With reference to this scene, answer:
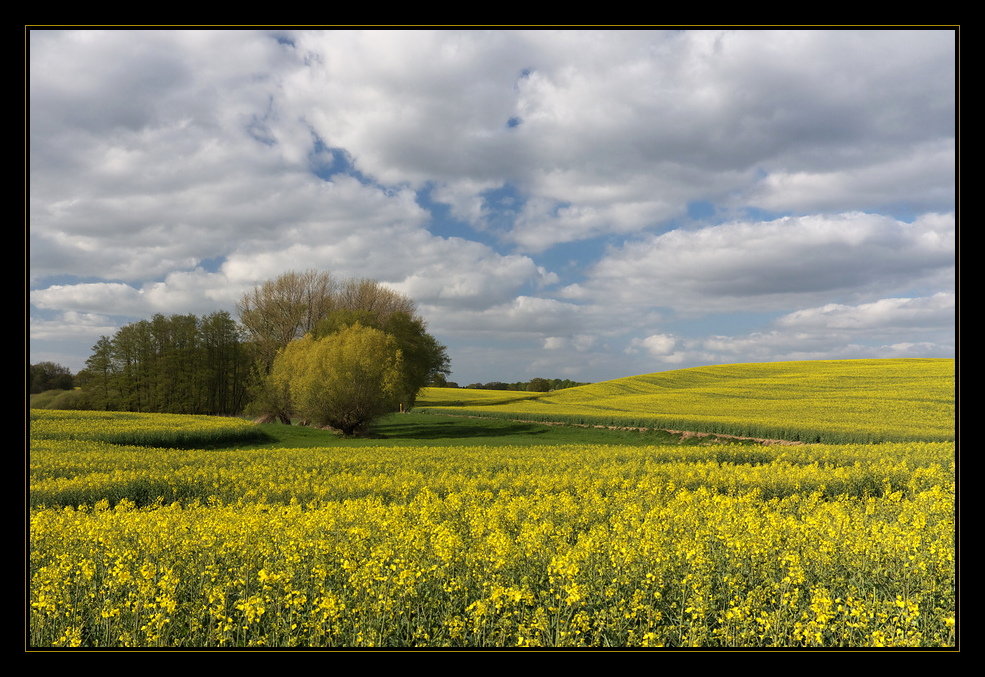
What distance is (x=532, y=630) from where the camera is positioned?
4336mm

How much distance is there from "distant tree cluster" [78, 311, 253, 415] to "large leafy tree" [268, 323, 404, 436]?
1986 cm

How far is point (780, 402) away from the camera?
46.8 metres

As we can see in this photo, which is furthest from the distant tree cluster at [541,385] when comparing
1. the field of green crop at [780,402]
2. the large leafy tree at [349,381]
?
the large leafy tree at [349,381]

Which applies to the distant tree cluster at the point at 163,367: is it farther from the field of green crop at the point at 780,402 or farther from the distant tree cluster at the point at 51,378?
the field of green crop at the point at 780,402

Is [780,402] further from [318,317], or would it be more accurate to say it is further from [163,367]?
[163,367]

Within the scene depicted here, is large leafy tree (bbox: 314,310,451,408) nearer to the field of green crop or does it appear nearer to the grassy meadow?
the field of green crop

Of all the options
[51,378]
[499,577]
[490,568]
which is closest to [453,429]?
[490,568]

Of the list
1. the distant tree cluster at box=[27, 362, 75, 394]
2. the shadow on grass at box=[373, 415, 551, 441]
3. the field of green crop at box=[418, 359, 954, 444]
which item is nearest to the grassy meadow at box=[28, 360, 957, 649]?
the field of green crop at box=[418, 359, 954, 444]

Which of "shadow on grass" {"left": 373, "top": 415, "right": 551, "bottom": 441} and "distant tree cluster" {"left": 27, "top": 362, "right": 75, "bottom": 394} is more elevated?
"distant tree cluster" {"left": 27, "top": 362, "right": 75, "bottom": 394}

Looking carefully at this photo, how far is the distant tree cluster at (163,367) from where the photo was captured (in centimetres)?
5191

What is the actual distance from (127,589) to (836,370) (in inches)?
2875

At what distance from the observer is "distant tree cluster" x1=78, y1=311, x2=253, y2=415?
51.9 metres

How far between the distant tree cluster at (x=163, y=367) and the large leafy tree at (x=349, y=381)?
65.1 ft
